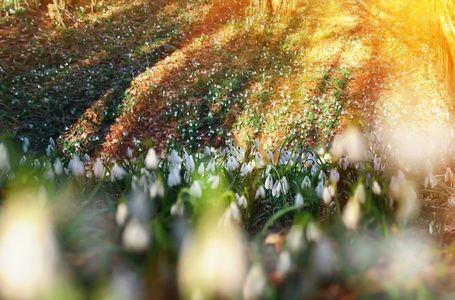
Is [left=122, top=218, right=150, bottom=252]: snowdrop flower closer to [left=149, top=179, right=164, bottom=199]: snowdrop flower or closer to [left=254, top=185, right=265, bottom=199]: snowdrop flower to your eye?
[left=149, top=179, right=164, bottom=199]: snowdrop flower

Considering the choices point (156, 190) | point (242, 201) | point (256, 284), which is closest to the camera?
point (256, 284)

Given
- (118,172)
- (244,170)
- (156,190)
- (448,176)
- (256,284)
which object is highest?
(256,284)

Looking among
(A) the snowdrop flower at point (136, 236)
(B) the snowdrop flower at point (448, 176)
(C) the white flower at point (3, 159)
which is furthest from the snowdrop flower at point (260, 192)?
(C) the white flower at point (3, 159)

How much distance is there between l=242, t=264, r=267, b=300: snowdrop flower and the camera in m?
1.17

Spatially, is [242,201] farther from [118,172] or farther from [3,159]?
[3,159]

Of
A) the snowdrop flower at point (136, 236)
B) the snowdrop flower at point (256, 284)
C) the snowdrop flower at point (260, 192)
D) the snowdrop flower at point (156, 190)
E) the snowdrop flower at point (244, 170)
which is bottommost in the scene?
the snowdrop flower at point (244, 170)

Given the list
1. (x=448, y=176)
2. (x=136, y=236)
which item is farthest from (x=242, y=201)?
(x=448, y=176)

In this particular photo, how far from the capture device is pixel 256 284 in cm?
117

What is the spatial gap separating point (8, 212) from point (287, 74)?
7114mm

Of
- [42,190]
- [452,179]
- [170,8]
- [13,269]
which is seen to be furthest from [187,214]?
[170,8]

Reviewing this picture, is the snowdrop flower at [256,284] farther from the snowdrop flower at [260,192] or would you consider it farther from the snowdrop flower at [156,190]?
the snowdrop flower at [260,192]

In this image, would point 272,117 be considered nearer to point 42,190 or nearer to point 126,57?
point 126,57

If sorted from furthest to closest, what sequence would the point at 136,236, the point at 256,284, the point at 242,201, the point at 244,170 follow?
the point at 244,170, the point at 242,201, the point at 136,236, the point at 256,284

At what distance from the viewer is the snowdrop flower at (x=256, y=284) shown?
1.17 m
